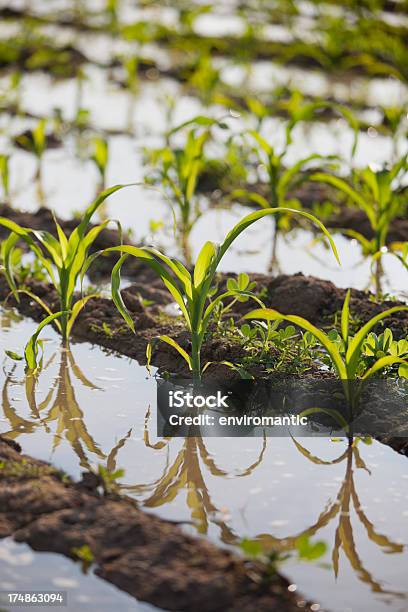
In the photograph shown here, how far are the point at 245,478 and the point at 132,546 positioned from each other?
59 cm

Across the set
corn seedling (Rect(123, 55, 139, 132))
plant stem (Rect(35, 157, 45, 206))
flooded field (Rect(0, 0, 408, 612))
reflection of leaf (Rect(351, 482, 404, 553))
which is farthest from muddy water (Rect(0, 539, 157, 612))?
corn seedling (Rect(123, 55, 139, 132))

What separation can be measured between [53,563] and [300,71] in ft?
26.7

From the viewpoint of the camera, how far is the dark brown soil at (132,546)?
224cm

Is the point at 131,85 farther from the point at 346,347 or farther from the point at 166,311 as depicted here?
the point at 346,347

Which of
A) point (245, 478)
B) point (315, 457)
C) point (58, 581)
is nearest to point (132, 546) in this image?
point (58, 581)

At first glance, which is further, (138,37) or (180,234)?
(138,37)

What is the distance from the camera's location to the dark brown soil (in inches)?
88.0

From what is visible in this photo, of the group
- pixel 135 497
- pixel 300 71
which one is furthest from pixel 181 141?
pixel 135 497

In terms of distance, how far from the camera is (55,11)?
11.7 meters

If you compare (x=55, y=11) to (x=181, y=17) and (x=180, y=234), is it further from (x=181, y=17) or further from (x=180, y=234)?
(x=180, y=234)

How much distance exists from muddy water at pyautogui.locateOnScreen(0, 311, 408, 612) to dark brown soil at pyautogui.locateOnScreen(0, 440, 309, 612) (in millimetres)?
105

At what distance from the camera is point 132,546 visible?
240cm

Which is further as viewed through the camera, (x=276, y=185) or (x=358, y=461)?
(x=276, y=185)

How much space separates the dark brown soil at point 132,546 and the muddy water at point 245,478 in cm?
11
